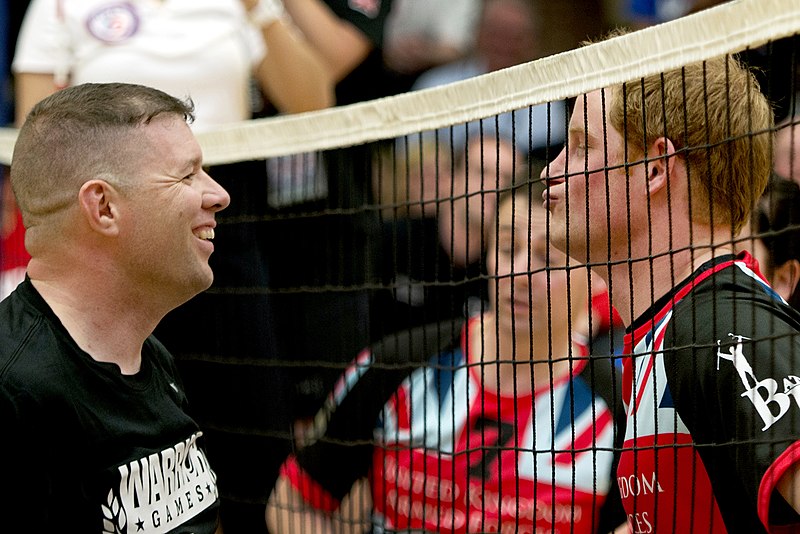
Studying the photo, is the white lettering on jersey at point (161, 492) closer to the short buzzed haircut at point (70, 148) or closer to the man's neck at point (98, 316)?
the man's neck at point (98, 316)

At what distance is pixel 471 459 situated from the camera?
3891 mm

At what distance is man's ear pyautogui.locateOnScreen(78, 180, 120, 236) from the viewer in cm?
271

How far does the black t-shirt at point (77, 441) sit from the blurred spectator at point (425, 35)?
13.5 feet

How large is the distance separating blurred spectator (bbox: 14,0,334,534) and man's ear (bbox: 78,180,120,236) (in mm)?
1612

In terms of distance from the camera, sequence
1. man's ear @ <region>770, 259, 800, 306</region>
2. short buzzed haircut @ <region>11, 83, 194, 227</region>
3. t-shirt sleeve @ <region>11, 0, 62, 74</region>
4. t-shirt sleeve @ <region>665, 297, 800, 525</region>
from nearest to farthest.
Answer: t-shirt sleeve @ <region>665, 297, 800, 525</region>, short buzzed haircut @ <region>11, 83, 194, 227</region>, man's ear @ <region>770, 259, 800, 306</region>, t-shirt sleeve @ <region>11, 0, 62, 74</region>

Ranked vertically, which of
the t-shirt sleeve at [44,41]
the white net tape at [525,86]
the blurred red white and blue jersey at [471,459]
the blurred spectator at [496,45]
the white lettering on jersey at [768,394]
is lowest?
the blurred red white and blue jersey at [471,459]

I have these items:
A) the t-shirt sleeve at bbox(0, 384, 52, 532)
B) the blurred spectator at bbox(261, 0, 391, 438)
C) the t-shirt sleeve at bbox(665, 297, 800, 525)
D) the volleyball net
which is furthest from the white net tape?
the t-shirt sleeve at bbox(0, 384, 52, 532)

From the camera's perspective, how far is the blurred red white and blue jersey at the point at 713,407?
2.32m

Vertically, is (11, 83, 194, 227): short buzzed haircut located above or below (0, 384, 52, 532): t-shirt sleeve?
above

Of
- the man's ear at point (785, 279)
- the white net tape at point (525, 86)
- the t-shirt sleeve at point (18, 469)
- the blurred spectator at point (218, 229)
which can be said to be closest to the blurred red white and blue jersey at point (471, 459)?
the blurred spectator at point (218, 229)

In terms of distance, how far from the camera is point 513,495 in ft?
12.4

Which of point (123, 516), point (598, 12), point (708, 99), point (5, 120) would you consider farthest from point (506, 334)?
point (598, 12)

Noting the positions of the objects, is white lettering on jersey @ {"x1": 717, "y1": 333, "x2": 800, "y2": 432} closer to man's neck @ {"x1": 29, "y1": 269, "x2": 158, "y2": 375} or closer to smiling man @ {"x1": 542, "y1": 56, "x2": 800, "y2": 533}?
smiling man @ {"x1": 542, "y1": 56, "x2": 800, "y2": 533}

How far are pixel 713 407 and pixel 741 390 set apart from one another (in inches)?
4.3
